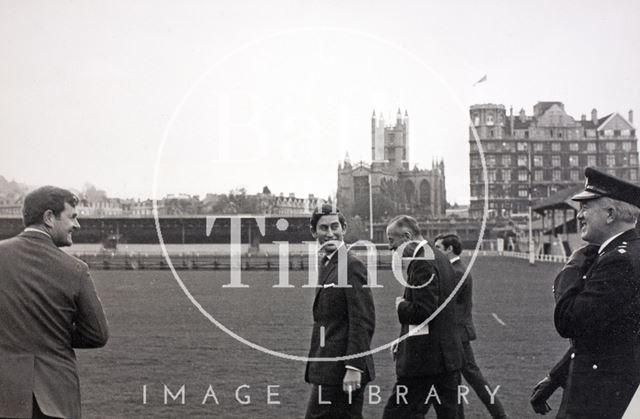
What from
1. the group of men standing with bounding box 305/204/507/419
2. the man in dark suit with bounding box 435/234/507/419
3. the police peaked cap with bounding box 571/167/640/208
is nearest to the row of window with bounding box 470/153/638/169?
the man in dark suit with bounding box 435/234/507/419

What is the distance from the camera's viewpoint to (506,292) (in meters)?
14.7

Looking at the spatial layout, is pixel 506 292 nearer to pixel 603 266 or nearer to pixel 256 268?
pixel 256 268

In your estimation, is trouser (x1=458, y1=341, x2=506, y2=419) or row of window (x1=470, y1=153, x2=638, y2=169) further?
row of window (x1=470, y1=153, x2=638, y2=169)

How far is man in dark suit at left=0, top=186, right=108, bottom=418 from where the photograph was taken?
2918 millimetres

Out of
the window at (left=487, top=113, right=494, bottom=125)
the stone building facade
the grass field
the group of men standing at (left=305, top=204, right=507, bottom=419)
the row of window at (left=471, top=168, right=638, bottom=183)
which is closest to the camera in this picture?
the group of men standing at (left=305, top=204, right=507, bottom=419)

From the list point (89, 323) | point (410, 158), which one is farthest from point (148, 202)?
point (89, 323)

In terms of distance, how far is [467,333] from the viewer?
16.1 ft

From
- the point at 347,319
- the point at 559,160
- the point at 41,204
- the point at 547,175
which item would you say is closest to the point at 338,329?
the point at 347,319

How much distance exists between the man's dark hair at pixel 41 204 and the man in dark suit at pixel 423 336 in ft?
5.30

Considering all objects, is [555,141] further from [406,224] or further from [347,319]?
[347,319]

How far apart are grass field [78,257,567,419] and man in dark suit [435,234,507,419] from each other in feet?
0.75

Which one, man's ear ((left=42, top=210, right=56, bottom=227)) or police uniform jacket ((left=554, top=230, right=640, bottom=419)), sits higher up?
man's ear ((left=42, top=210, right=56, bottom=227))

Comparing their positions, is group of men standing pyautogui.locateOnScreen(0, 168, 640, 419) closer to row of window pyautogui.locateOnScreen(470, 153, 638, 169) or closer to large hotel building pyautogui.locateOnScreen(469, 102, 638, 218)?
large hotel building pyautogui.locateOnScreen(469, 102, 638, 218)

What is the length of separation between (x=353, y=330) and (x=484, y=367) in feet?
10.8
